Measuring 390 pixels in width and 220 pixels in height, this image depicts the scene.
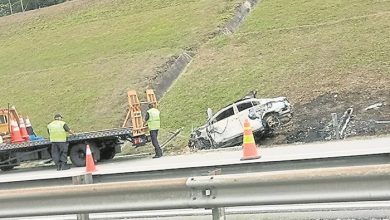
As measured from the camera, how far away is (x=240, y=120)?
18453 mm

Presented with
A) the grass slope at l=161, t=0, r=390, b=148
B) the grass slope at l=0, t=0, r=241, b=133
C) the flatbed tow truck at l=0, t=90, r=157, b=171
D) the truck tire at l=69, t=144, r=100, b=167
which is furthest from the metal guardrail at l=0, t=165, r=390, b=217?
the grass slope at l=0, t=0, r=241, b=133

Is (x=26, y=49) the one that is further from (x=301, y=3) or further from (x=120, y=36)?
(x=301, y=3)

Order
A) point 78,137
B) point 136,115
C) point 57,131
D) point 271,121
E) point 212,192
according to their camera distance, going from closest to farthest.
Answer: point 212,192, point 271,121, point 57,131, point 78,137, point 136,115

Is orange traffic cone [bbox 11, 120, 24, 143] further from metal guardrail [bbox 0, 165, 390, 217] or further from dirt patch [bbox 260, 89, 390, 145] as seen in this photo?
metal guardrail [bbox 0, 165, 390, 217]

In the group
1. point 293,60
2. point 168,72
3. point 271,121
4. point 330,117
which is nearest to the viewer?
point 330,117

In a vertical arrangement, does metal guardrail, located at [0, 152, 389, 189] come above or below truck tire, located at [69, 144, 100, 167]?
below

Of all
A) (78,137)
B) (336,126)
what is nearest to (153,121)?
(78,137)

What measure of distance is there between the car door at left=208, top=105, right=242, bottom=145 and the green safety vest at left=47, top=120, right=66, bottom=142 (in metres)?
4.37

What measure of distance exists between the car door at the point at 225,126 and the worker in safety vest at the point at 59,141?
4.29 m

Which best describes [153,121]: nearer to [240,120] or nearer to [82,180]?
[240,120]

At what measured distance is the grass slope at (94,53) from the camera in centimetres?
2730

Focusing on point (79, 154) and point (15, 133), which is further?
point (15, 133)

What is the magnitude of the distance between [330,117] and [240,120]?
261cm

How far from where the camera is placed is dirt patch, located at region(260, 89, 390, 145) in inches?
686
